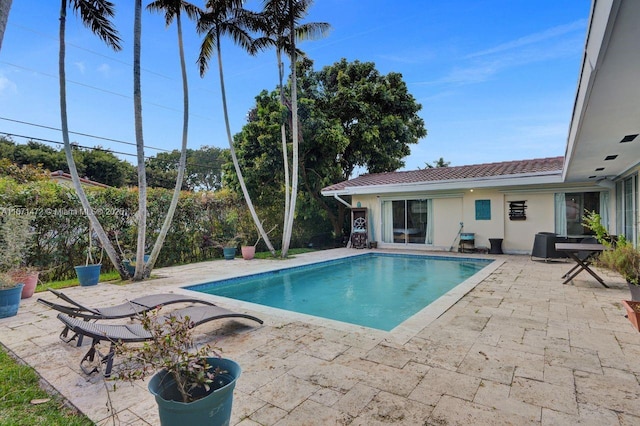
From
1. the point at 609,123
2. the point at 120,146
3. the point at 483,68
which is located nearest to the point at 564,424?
the point at 609,123

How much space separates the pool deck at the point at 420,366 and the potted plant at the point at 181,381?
0.54 m

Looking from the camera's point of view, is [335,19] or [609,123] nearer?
[609,123]

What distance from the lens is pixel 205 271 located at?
342 inches

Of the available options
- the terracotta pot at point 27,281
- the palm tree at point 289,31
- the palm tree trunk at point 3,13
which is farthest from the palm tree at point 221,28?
the palm tree trunk at point 3,13

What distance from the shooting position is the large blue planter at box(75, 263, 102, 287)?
6867mm

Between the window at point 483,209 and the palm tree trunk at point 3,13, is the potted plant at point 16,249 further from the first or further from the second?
the window at point 483,209

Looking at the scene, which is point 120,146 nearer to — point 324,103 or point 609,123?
point 324,103

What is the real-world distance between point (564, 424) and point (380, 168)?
16.7 metres

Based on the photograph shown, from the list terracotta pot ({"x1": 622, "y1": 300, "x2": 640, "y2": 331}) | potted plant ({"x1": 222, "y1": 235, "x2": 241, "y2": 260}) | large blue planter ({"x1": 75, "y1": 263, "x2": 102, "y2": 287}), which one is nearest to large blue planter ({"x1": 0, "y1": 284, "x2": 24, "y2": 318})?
large blue planter ({"x1": 75, "y1": 263, "x2": 102, "y2": 287})

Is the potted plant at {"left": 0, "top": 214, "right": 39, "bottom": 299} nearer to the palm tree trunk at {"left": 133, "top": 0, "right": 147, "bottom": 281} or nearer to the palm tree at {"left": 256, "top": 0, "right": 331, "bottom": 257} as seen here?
the palm tree trunk at {"left": 133, "top": 0, "right": 147, "bottom": 281}

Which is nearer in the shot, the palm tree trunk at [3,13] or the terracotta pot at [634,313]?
the palm tree trunk at [3,13]

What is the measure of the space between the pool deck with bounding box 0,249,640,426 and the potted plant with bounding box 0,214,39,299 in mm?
881

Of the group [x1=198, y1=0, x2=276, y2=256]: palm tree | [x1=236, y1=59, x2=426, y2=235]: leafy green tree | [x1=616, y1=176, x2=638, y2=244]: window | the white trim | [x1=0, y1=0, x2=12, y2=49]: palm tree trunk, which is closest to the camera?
[x1=0, y1=0, x2=12, y2=49]: palm tree trunk

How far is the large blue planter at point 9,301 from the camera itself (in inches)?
186
